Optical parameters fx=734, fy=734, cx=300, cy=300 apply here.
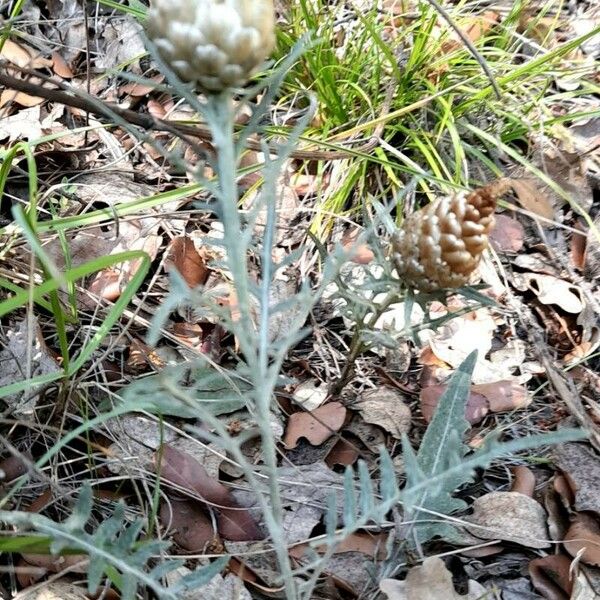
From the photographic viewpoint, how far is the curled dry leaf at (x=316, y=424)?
1.56 m

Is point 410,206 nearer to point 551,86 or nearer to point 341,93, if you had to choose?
point 341,93

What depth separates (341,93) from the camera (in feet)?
6.99

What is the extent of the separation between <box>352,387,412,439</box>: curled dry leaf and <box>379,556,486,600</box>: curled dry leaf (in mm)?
341

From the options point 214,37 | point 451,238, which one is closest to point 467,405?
point 451,238

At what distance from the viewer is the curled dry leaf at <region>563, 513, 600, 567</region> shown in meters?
1.33

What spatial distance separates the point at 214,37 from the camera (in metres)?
0.70

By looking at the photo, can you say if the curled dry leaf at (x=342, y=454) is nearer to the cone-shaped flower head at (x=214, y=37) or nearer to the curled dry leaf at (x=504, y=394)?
the curled dry leaf at (x=504, y=394)

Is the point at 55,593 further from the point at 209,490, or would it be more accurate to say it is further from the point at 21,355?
the point at 21,355

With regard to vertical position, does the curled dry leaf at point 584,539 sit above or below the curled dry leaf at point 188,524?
below

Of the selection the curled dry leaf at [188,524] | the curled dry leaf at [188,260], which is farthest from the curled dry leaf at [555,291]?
the curled dry leaf at [188,524]

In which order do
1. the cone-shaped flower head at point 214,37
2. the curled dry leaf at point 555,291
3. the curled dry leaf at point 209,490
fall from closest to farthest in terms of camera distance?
the cone-shaped flower head at point 214,37
the curled dry leaf at point 209,490
the curled dry leaf at point 555,291

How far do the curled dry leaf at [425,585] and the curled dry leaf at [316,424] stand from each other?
370mm

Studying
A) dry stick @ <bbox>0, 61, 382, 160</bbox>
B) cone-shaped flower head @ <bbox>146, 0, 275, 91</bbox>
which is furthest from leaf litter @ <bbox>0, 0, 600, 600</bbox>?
cone-shaped flower head @ <bbox>146, 0, 275, 91</bbox>

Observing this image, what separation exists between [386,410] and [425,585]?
437 millimetres
